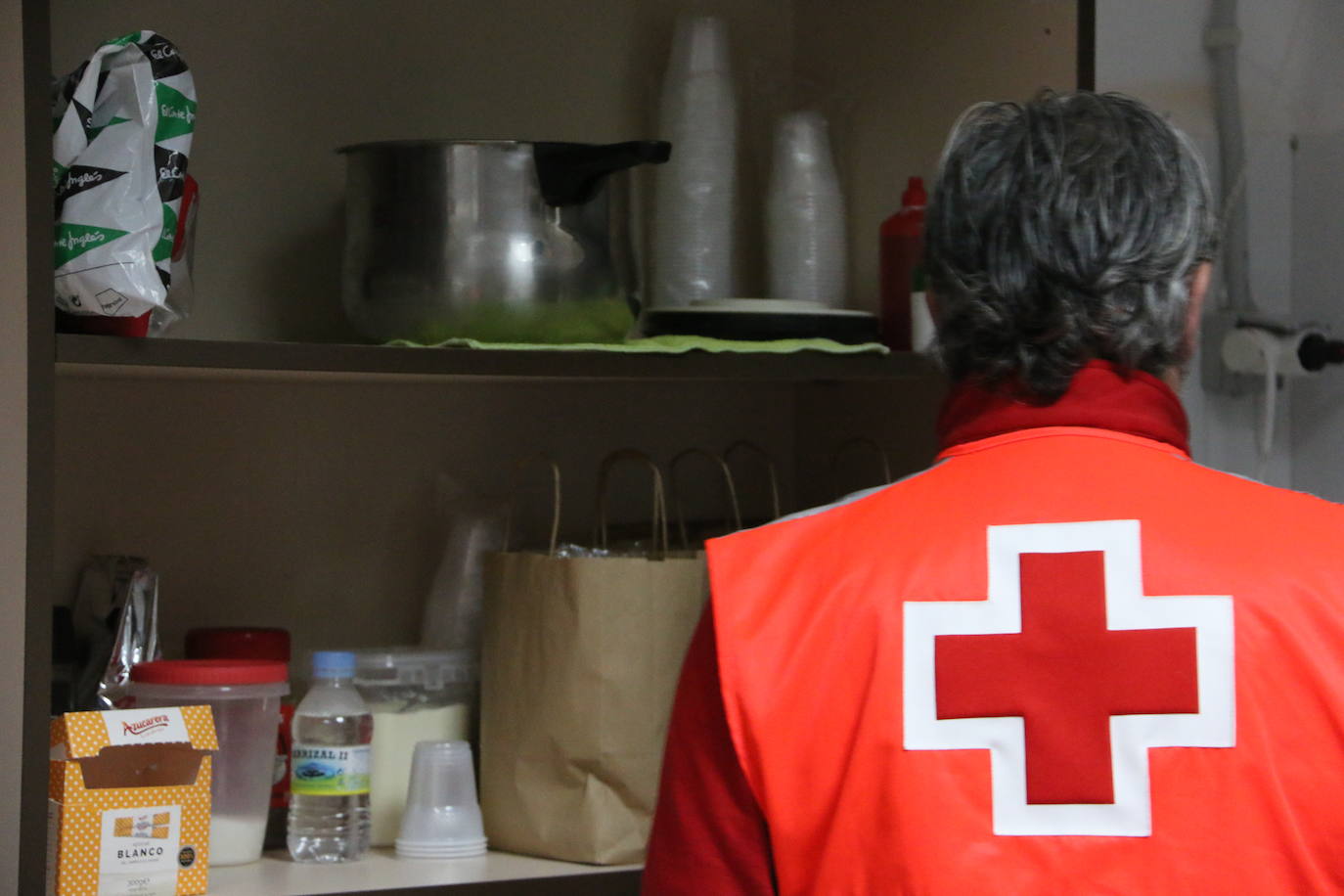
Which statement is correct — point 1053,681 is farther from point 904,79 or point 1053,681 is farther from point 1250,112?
point 904,79

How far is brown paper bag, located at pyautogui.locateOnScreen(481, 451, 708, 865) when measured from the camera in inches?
60.2

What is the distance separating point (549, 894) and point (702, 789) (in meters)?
0.61

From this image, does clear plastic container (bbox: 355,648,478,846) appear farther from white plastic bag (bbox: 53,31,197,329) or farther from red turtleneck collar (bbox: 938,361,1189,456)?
red turtleneck collar (bbox: 938,361,1189,456)

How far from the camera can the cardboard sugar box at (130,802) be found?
1.31m

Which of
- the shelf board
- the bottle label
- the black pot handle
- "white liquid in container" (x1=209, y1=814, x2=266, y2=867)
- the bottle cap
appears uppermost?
the black pot handle

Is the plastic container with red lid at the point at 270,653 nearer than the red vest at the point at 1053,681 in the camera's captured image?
No

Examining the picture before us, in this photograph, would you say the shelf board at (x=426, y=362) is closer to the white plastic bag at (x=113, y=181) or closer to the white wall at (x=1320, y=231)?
the white plastic bag at (x=113, y=181)

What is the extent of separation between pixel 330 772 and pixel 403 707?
15cm

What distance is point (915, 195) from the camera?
6.01ft

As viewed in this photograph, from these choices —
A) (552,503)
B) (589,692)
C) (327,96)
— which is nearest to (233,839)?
(589,692)

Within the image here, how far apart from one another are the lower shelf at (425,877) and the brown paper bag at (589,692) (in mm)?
21

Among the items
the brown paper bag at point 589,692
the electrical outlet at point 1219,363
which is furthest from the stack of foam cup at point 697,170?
the electrical outlet at point 1219,363

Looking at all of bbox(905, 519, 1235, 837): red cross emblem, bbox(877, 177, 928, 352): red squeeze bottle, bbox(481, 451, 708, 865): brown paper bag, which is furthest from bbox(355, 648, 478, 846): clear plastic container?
bbox(905, 519, 1235, 837): red cross emblem

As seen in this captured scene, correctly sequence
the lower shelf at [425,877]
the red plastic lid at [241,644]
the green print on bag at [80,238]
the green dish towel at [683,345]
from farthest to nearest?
the red plastic lid at [241,644], the green dish towel at [683,345], the lower shelf at [425,877], the green print on bag at [80,238]
